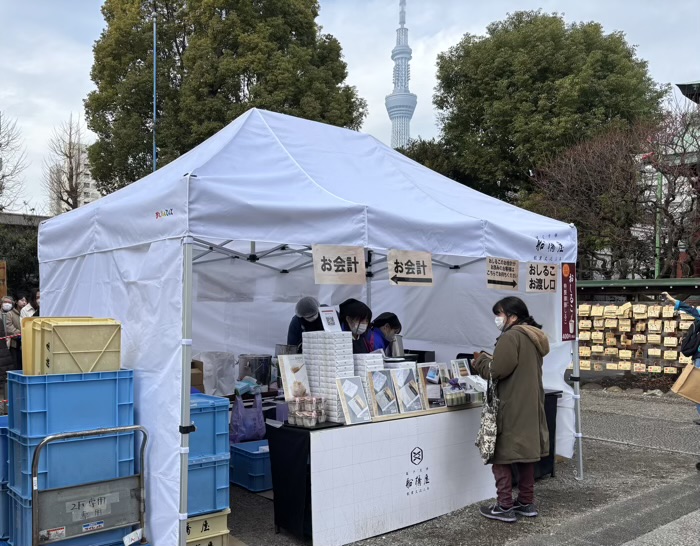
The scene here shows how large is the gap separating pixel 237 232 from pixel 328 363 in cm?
126

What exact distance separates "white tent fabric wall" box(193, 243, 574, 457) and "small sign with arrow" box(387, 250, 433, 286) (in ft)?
8.41

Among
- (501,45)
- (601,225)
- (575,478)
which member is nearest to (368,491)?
(575,478)

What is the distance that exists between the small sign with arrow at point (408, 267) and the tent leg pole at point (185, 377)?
1451 mm

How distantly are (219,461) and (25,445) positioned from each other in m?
1.15

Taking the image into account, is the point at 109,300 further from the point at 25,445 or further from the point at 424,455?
the point at 424,455

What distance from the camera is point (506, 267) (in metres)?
5.27

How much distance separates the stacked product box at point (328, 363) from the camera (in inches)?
170

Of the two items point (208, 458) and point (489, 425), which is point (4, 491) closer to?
point (208, 458)

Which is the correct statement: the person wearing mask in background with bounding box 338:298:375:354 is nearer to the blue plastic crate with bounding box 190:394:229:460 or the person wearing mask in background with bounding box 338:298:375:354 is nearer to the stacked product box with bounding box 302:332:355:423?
the stacked product box with bounding box 302:332:355:423

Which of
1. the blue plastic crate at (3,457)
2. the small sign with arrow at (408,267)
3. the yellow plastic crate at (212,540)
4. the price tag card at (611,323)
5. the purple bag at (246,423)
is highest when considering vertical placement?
the small sign with arrow at (408,267)

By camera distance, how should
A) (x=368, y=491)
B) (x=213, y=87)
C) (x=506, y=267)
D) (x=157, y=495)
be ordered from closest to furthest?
1. (x=157, y=495)
2. (x=368, y=491)
3. (x=506, y=267)
4. (x=213, y=87)

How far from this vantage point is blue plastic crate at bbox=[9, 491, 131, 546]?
11.5 ft

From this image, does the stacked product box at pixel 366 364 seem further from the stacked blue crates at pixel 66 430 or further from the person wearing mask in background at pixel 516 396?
the stacked blue crates at pixel 66 430

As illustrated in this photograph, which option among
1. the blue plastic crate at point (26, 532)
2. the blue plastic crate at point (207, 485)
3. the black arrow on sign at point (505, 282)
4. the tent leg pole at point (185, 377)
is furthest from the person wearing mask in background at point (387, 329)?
the blue plastic crate at point (26, 532)
